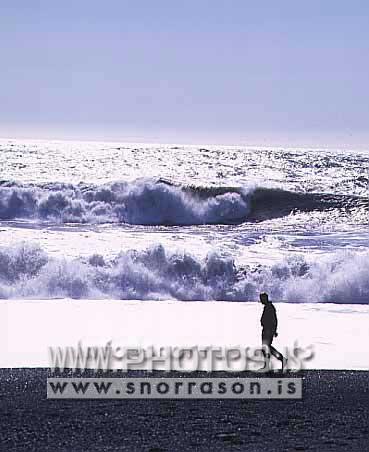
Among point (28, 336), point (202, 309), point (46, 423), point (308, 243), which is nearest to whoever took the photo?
point (46, 423)

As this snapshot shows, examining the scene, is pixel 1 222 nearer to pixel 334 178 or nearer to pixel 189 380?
pixel 334 178

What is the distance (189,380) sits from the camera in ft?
32.3

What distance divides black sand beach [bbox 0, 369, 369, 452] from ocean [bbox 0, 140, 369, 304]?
414 inches

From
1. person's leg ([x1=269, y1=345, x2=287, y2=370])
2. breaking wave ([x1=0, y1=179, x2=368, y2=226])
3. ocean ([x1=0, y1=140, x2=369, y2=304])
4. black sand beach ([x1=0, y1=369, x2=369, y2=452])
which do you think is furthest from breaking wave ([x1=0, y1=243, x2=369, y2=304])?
breaking wave ([x1=0, y1=179, x2=368, y2=226])

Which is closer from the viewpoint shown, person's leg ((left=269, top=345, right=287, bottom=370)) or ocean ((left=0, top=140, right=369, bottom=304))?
person's leg ((left=269, top=345, right=287, bottom=370))

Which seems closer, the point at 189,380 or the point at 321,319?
the point at 189,380

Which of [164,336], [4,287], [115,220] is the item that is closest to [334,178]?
[115,220]

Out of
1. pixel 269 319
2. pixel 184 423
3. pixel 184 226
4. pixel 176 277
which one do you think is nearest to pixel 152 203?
pixel 184 226

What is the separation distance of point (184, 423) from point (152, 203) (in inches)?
1195

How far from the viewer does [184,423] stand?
829 cm

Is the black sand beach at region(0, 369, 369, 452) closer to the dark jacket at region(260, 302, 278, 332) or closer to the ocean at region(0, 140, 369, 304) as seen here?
the dark jacket at region(260, 302, 278, 332)

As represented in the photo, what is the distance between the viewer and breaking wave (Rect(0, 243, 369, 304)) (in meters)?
20.0

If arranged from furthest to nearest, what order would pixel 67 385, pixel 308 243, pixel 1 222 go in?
pixel 1 222 → pixel 308 243 → pixel 67 385

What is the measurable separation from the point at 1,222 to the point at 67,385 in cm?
2578
